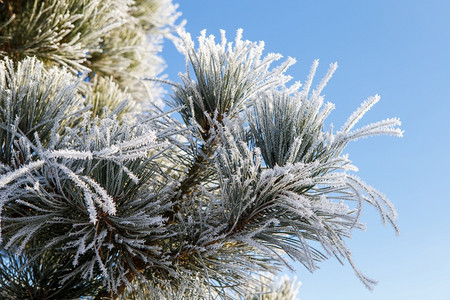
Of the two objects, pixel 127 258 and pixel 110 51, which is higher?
pixel 110 51

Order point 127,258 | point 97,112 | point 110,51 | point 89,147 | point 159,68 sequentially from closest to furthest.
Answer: point 89,147 → point 127,258 → point 97,112 → point 110,51 → point 159,68

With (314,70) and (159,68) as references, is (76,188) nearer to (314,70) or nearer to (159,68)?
(314,70)

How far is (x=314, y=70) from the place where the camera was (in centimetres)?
84

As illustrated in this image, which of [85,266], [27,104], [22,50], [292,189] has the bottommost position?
[85,266]

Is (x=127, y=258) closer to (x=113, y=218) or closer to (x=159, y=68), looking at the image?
(x=113, y=218)

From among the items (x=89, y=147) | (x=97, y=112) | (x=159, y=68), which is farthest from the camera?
(x=159, y=68)

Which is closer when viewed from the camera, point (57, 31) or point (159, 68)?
point (57, 31)

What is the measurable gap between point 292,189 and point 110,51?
1.36m

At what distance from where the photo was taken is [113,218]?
836 mm

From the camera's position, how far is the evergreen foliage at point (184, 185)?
2.58 feet

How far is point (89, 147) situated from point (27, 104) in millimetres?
261

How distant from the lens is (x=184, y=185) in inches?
40.0

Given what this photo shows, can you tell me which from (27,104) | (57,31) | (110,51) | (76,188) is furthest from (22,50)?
(76,188)

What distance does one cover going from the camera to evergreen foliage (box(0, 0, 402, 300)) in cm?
79
